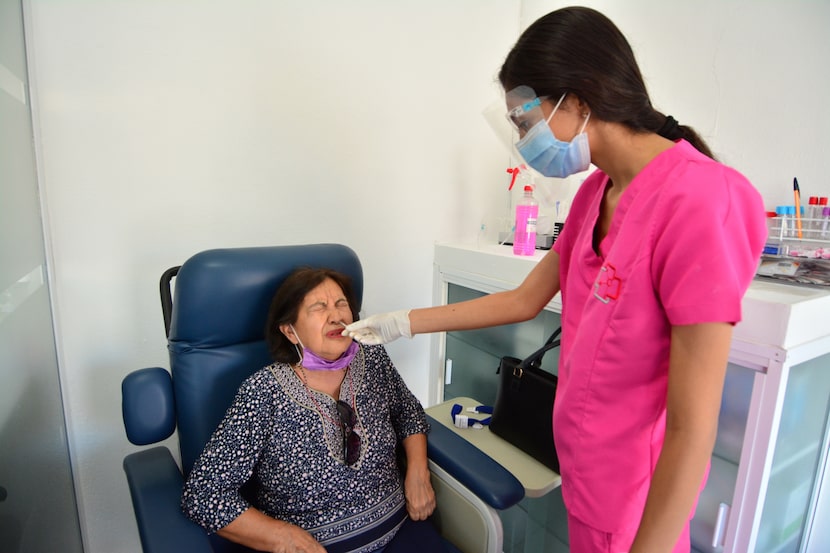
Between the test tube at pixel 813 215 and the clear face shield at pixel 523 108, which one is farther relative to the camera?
the test tube at pixel 813 215

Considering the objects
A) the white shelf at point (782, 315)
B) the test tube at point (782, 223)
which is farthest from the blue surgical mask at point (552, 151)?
the test tube at point (782, 223)

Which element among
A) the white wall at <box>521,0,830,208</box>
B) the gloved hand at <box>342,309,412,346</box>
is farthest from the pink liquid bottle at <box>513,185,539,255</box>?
the gloved hand at <box>342,309,412,346</box>

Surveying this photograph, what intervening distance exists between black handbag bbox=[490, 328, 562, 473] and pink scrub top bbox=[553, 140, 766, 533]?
37 centimetres

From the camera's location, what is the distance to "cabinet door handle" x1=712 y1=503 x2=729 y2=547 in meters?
0.98

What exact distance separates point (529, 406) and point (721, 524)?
486 millimetres

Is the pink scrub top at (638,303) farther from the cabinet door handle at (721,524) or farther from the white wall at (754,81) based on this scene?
the white wall at (754,81)

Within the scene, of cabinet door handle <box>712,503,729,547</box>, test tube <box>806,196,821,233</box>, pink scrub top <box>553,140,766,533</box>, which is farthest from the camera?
test tube <box>806,196,821,233</box>

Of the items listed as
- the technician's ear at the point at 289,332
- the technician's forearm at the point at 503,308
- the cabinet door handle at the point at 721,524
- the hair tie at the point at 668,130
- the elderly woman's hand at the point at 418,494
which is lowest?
the elderly woman's hand at the point at 418,494

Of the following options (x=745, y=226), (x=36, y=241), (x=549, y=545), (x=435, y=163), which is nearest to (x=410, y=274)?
(x=435, y=163)

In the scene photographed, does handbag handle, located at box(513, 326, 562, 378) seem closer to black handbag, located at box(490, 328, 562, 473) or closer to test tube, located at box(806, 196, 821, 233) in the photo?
black handbag, located at box(490, 328, 562, 473)

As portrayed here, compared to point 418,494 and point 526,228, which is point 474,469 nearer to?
point 418,494

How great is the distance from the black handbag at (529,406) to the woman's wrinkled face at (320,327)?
507 mm

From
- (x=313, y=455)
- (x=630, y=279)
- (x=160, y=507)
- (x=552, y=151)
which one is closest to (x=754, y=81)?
(x=552, y=151)

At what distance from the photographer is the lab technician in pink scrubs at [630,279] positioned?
59cm
